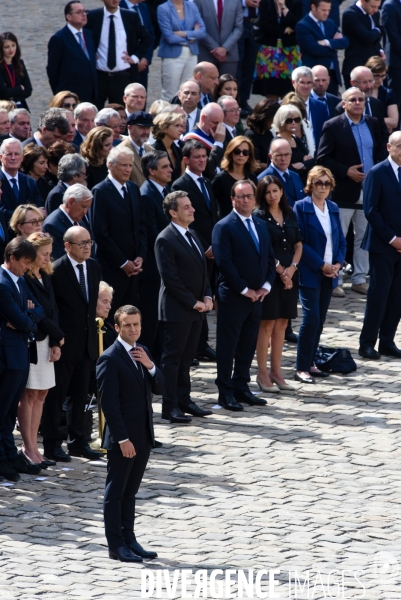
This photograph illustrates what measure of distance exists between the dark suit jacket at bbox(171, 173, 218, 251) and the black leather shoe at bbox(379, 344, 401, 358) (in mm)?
2524

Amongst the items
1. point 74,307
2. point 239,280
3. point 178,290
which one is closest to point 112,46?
point 239,280

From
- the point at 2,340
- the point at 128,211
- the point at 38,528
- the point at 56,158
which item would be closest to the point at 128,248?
the point at 128,211

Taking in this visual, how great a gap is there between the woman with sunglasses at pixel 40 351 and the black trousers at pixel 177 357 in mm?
1430

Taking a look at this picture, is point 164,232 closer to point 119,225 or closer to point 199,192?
point 119,225

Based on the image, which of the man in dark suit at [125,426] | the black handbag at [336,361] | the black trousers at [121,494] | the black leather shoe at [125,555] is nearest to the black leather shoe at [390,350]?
the black handbag at [336,361]

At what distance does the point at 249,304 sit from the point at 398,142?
2.92 meters

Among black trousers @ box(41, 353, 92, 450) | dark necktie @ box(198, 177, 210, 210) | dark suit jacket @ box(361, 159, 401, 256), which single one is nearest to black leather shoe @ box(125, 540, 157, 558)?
black trousers @ box(41, 353, 92, 450)

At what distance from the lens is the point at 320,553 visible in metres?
9.55

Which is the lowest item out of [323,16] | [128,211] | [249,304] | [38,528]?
[38,528]

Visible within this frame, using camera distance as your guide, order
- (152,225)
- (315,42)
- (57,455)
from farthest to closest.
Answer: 1. (315,42)
2. (152,225)
3. (57,455)

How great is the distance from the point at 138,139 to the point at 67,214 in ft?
7.81

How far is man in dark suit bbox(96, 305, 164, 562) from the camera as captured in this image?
9414 mm

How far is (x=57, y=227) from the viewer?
12031mm

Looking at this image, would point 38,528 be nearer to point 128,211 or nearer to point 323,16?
point 128,211
